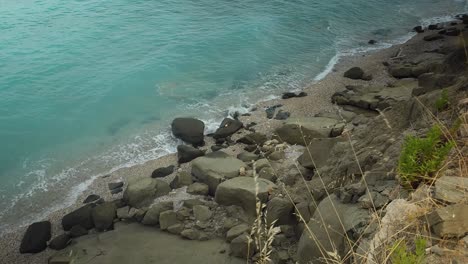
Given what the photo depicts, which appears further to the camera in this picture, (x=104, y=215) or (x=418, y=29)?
(x=418, y=29)

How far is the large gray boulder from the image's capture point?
577cm

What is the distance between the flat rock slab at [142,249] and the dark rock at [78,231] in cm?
20

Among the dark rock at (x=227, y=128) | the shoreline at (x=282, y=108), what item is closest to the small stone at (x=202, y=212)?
the shoreline at (x=282, y=108)

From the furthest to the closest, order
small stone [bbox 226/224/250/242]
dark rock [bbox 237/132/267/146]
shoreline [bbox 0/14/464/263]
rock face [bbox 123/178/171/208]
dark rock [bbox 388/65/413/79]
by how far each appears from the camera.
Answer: dark rock [bbox 388/65/413/79] → dark rock [bbox 237/132/267/146] → rock face [bbox 123/178/171/208] → shoreline [bbox 0/14/464/263] → small stone [bbox 226/224/250/242]

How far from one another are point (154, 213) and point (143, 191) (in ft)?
4.03

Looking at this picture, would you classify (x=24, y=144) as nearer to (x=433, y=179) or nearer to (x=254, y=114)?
(x=254, y=114)

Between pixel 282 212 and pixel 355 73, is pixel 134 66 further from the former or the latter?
pixel 282 212

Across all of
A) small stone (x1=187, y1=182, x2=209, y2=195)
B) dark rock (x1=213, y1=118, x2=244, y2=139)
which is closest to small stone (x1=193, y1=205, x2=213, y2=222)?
small stone (x1=187, y1=182, x2=209, y2=195)

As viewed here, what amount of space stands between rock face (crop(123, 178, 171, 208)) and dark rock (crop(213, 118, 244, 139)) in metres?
3.31

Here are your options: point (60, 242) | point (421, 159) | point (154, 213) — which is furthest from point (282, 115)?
point (421, 159)

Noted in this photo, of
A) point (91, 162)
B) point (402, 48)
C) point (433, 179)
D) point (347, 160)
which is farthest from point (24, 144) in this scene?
point (402, 48)

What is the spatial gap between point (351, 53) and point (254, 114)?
901 centimetres

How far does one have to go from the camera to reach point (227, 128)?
48.3 ft

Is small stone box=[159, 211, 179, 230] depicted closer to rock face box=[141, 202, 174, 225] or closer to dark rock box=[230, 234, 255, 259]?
rock face box=[141, 202, 174, 225]
